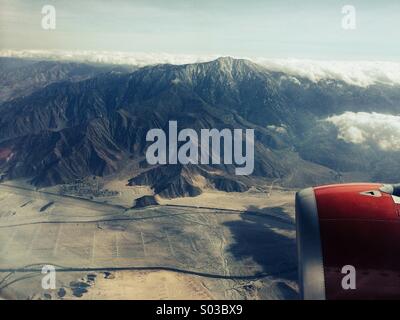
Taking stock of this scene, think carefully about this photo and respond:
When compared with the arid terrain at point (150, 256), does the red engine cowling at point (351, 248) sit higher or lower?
higher

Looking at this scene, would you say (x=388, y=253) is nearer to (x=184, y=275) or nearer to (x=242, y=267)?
(x=184, y=275)

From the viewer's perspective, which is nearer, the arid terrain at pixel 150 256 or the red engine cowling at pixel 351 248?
the red engine cowling at pixel 351 248

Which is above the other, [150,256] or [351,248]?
[351,248]

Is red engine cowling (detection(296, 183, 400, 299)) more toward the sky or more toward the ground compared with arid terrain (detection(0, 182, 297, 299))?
more toward the sky

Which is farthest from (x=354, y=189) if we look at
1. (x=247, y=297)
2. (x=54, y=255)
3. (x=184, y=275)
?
(x=54, y=255)
